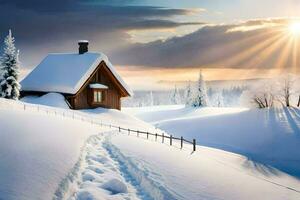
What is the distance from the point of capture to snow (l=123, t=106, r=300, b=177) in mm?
41719

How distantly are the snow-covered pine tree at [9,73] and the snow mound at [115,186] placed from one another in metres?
33.4

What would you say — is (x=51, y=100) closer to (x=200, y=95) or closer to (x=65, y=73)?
(x=65, y=73)

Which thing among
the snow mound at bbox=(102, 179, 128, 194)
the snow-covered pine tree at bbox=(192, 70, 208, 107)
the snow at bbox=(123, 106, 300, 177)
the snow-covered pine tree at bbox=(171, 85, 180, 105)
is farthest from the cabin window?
the snow-covered pine tree at bbox=(171, 85, 180, 105)

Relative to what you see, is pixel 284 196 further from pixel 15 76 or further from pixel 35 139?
pixel 15 76

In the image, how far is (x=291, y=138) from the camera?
46.8m

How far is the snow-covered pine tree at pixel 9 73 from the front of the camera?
44688mm

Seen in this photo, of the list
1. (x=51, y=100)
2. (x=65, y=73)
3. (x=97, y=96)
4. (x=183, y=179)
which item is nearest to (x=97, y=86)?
(x=97, y=96)

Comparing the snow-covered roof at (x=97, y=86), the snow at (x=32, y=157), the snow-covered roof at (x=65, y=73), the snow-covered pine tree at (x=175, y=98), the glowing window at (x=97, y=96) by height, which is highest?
the snow-covered roof at (x=65, y=73)

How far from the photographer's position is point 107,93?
51.6 metres

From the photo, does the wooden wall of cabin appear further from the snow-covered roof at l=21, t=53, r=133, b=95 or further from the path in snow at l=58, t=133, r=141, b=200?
the path in snow at l=58, t=133, r=141, b=200

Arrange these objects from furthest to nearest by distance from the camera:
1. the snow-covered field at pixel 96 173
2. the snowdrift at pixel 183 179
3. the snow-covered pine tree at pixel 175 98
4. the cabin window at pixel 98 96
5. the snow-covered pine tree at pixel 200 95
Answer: the snow-covered pine tree at pixel 175 98 < the snow-covered pine tree at pixel 200 95 < the cabin window at pixel 98 96 < the snowdrift at pixel 183 179 < the snow-covered field at pixel 96 173

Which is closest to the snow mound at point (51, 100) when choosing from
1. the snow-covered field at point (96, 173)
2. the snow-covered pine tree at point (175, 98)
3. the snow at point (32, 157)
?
the snow at point (32, 157)

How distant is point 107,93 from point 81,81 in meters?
4.99

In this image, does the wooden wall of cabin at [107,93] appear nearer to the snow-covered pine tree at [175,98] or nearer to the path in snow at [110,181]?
the path in snow at [110,181]
